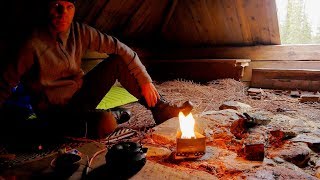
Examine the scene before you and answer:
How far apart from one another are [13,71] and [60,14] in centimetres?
69

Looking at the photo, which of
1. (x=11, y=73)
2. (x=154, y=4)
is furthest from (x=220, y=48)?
(x=11, y=73)

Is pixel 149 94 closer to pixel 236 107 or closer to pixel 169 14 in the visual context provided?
pixel 236 107

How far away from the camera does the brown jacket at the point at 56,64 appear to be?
8.61ft

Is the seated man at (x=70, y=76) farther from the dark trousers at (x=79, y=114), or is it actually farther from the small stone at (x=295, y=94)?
the small stone at (x=295, y=94)

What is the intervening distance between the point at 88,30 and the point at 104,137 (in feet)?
3.89

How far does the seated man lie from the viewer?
2660 millimetres

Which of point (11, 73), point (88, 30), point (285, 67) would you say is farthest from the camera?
point (285, 67)

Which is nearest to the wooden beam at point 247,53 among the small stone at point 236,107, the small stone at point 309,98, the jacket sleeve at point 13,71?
the small stone at point 309,98

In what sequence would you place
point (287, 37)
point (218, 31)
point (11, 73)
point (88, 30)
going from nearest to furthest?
1. point (11, 73)
2. point (88, 30)
3. point (218, 31)
4. point (287, 37)

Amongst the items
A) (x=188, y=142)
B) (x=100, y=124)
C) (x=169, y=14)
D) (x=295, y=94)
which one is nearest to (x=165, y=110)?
(x=100, y=124)

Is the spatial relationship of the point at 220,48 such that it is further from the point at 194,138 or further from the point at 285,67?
the point at 194,138

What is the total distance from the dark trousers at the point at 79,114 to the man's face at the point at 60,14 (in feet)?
2.12

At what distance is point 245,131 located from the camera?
119 inches

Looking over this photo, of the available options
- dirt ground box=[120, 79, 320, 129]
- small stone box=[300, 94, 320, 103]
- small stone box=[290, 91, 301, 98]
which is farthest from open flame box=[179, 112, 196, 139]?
small stone box=[290, 91, 301, 98]
